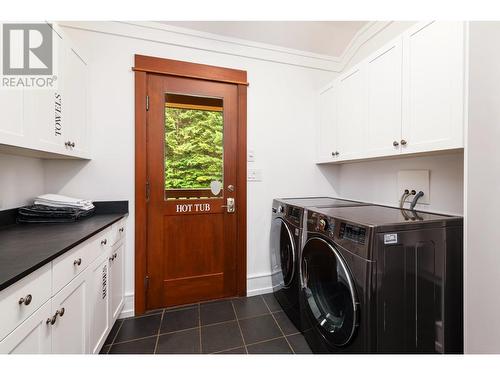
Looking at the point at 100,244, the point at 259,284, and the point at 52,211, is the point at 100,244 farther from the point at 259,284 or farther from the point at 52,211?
the point at 259,284

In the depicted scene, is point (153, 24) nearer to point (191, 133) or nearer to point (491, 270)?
point (191, 133)

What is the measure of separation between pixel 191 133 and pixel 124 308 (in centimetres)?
161

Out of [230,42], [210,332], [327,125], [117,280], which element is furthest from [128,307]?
[230,42]

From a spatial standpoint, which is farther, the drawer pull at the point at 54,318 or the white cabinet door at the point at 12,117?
the white cabinet door at the point at 12,117

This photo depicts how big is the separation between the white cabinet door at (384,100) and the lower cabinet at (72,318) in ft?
6.51

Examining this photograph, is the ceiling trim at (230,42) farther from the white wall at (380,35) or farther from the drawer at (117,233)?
the drawer at (117,233)

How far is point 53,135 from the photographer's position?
1.39 m

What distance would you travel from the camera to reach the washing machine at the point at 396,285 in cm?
107

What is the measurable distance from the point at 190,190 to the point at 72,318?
1.22m

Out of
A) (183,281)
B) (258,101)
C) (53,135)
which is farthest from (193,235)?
(258,101)

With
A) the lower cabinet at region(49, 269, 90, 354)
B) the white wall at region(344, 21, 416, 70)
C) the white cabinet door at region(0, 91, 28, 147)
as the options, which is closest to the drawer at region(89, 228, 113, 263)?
the lower cabinet at region(49, 269, 90, 354)

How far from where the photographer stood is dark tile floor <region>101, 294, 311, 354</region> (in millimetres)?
1533

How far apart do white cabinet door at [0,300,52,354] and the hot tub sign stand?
47.6 inches

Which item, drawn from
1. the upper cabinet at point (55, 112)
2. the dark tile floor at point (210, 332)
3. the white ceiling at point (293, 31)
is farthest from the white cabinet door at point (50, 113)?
the dark tile floor at point (210, 332)
